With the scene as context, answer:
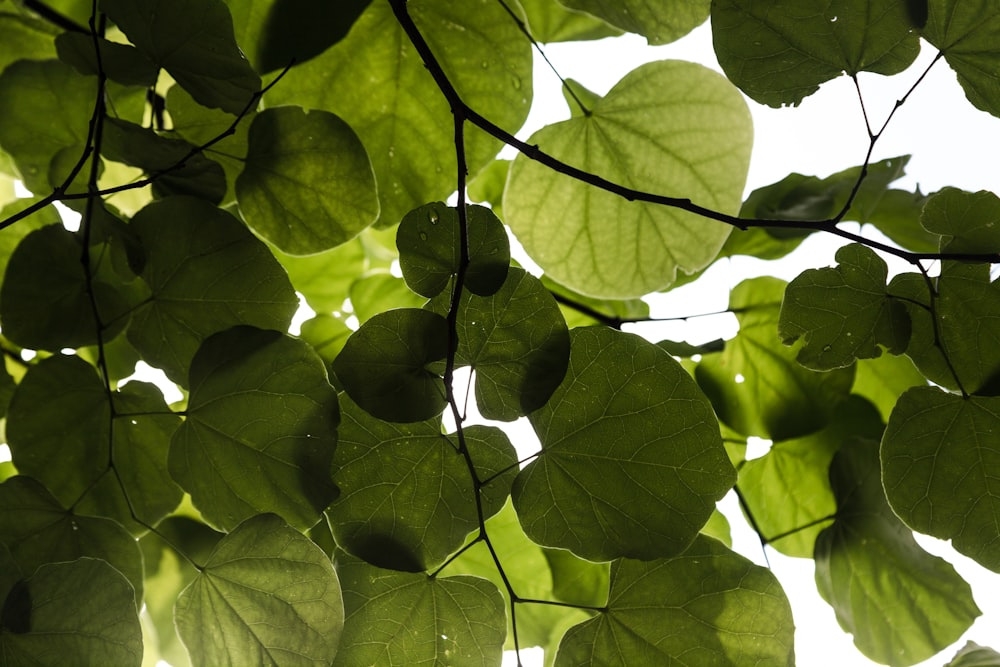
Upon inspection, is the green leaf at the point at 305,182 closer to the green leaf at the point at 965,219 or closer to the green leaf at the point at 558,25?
the green leaf at the point at 558,25

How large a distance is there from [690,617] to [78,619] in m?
0.34

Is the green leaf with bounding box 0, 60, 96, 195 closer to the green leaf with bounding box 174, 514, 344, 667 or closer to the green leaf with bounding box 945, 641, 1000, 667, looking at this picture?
the green leaf with bounding box 174, 514, 344, 667

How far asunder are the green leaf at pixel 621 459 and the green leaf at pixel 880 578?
8.4 inches

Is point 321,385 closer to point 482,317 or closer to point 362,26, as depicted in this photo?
point 482,317

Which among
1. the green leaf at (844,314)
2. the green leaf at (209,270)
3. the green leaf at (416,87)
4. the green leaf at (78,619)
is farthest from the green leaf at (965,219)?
the green leaf at (78,619)

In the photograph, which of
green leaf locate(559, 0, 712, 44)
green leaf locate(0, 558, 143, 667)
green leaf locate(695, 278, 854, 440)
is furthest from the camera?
green leaf locate(695, 278, 854, 440)

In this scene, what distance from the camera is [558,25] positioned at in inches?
25.8

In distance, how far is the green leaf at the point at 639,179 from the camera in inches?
23.2

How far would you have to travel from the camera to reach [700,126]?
0.59 m

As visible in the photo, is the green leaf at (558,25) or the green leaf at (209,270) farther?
the green leaf at (558,25)

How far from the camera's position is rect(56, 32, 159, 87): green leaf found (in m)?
0.43

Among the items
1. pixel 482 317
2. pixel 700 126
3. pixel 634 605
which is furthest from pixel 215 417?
pixel 700 126

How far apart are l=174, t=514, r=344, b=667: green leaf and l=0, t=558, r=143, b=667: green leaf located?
1.8 inches

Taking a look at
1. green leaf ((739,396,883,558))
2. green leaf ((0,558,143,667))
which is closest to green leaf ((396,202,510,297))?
green leaf ((0,558,143,667))
